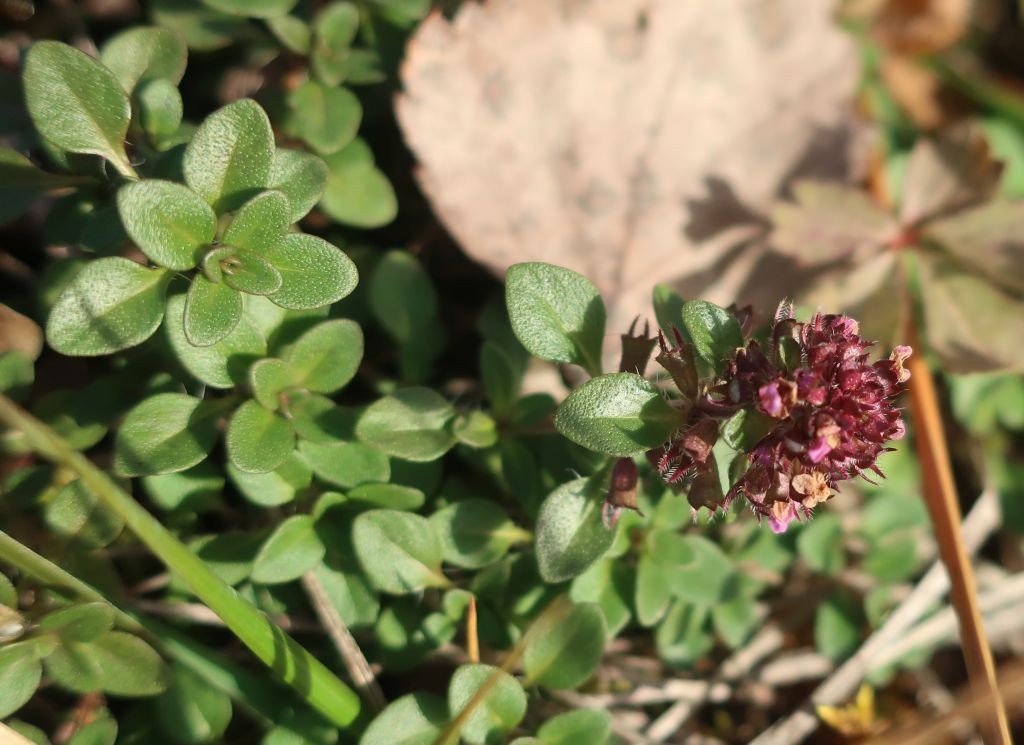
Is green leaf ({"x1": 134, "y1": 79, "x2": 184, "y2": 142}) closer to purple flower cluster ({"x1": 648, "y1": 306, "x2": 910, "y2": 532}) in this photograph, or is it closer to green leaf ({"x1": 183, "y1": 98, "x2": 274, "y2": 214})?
green leaf ({"x1": 183, "y1": 98, "x2": 274, "y2": 214})

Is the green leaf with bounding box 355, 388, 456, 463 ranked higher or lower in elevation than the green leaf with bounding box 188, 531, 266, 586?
higher

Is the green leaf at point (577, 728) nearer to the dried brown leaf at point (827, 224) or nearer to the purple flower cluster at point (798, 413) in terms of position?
the purple flower cluster at point (798, 413)

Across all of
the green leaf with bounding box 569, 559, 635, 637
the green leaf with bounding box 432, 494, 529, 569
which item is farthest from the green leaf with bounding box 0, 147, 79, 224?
the green leaf with bounding box 569, 559, 635, 637

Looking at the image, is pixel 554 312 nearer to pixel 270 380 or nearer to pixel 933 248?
pixel 270 380

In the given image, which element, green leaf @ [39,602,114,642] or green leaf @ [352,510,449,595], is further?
green leaf @ [352,510,449,595]

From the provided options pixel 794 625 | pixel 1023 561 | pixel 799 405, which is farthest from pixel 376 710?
pixel 1023 561

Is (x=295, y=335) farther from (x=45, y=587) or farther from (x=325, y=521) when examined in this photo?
(x=45, y=587)

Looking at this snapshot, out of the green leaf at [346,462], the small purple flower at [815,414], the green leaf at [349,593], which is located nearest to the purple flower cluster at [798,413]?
the small purple flower at [815,414]
